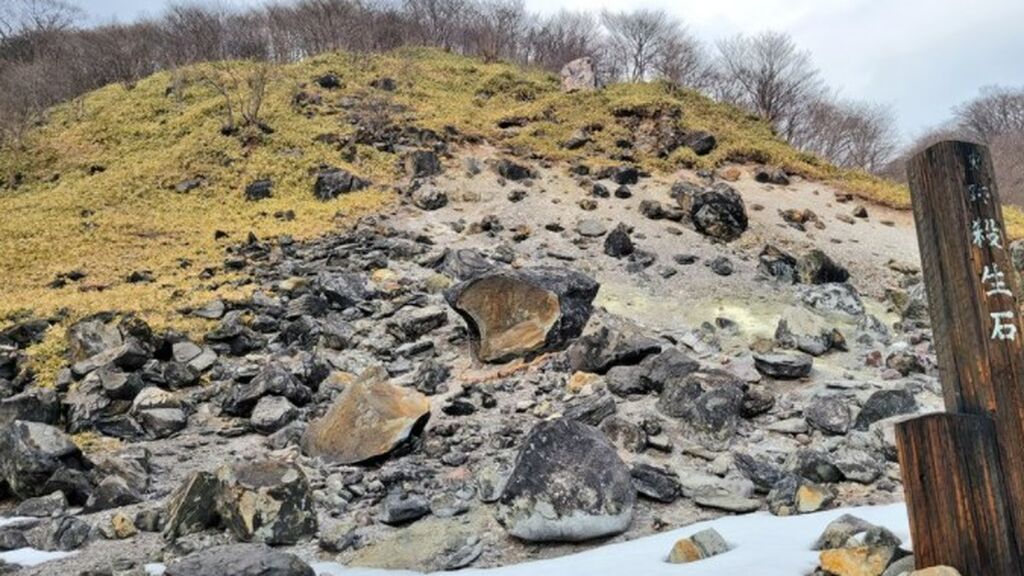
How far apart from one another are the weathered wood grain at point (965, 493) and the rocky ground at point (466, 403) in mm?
703

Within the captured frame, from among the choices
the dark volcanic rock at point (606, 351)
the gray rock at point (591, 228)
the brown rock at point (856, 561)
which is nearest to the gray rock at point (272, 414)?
the dark volcanic rock at point (606, 351)

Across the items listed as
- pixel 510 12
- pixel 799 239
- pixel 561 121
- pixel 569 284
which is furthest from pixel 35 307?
pixel 510 12

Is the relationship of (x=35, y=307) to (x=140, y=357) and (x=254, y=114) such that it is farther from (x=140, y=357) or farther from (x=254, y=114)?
(x=254, y=114)

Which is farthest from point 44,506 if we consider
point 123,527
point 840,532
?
point 840,532

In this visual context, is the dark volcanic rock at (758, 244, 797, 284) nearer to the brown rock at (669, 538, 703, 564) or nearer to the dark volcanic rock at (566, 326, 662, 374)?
the dark volcanic rock at (566, 326, 662, 374)

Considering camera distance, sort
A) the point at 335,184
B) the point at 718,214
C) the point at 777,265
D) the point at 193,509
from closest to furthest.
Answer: the point at 193,509
the point at 777,265
the point at 718,214
the point at 335,184

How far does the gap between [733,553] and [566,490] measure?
1130mm

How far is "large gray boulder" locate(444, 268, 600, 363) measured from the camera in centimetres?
865

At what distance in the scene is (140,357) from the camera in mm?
8930

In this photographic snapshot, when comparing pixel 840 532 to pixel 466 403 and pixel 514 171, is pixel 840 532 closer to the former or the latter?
pixel 466 403

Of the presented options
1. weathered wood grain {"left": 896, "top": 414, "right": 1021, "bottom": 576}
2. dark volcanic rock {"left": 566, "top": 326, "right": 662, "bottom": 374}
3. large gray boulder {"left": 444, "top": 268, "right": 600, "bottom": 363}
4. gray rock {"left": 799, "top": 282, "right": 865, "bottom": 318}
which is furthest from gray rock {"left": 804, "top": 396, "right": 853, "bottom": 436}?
gray rock {"left": 799, "top": 282, "right": 865, "bottom": 318}

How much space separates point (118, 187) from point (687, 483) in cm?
1984

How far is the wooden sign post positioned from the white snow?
2.62 ft

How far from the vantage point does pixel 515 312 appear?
29.3ft
